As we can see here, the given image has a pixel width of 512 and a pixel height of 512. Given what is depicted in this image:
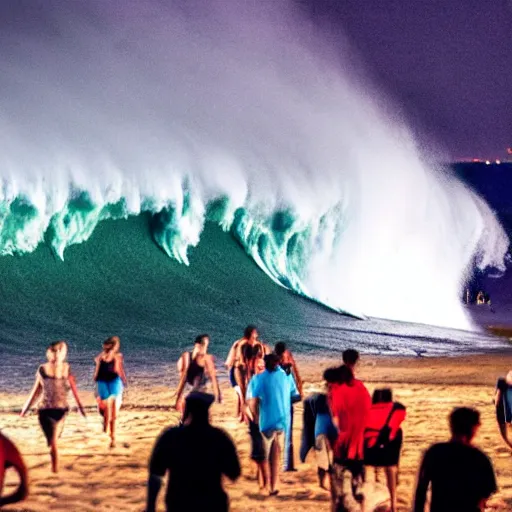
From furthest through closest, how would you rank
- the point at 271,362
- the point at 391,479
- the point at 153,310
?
the point at 153,310, the point at 271,362, the point at 391,479

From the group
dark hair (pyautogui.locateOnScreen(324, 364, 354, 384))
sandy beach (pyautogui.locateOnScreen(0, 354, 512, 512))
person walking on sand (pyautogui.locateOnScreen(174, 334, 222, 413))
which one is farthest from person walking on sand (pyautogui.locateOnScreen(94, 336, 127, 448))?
dark hair (pyautogui.locateOnScreen(324, 364, 354, 384))

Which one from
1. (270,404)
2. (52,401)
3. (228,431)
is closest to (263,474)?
(270,404)

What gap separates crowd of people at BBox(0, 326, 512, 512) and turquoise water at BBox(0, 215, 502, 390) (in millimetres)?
5076

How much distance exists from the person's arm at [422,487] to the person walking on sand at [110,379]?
4087 millimetres

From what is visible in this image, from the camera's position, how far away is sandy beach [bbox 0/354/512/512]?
592 cm

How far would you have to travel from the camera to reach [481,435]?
8.30m

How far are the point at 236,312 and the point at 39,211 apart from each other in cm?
1004

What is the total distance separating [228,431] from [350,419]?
3.80 m

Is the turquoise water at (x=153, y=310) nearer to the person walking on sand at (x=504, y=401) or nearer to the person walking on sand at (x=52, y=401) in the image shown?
the person walking on sand at (x=52, y=401)

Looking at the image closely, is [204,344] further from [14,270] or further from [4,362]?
[14,270]

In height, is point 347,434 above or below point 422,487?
above

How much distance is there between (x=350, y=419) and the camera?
4.86 m

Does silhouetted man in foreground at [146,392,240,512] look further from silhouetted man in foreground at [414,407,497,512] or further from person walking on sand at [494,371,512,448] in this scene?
person walking on sand at [494,371,512,448]

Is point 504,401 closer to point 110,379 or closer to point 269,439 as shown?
point 269,439
